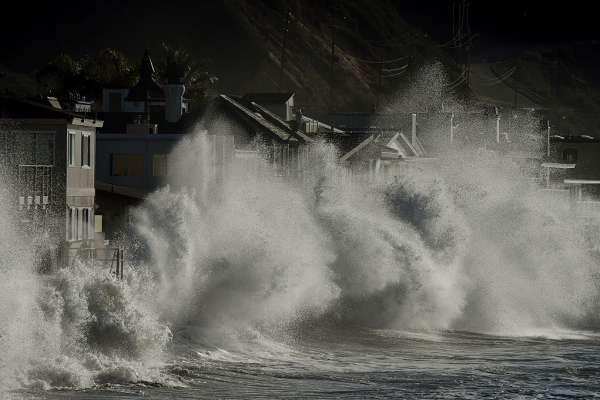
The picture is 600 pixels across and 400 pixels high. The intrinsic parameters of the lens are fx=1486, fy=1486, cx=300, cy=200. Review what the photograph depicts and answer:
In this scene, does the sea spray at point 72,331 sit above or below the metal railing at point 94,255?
below

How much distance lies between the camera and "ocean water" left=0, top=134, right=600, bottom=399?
30.5 meters

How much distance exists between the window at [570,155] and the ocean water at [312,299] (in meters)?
65.9

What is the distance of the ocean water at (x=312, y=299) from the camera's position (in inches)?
1200

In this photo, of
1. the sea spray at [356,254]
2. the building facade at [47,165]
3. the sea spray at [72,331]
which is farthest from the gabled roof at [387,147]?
the sea spray at [72,331]

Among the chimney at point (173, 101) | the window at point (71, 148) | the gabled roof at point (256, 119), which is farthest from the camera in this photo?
the chimney at point (173, 101)

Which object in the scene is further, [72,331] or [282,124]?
[282,124]

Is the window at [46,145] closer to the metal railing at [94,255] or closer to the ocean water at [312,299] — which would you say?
the ocean water at [312,299]

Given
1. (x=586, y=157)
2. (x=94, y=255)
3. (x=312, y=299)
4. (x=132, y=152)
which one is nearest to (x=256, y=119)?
(x=132, y=152)

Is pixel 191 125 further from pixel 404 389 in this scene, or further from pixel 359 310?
pixel 404 389

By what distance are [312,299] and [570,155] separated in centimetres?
9566

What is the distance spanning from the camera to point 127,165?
189 ft

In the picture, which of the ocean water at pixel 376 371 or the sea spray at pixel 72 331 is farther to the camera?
the ocean water at pixel 376 371

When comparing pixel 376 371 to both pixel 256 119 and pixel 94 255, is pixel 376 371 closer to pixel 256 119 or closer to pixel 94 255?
pixel 94 255

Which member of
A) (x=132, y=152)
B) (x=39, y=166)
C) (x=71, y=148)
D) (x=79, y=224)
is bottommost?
(x=79, y=224)
